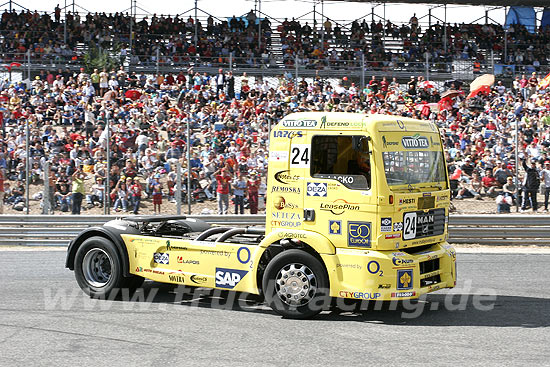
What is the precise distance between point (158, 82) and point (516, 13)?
20.2 m

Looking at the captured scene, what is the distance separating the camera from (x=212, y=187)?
17.9 m

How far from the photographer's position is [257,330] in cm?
829

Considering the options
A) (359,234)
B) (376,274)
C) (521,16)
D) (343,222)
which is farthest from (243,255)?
(521,16)

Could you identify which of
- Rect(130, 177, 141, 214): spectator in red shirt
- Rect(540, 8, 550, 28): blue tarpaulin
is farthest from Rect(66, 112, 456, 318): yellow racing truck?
Rect(540, 8, 550, 28): blue tarpaulin

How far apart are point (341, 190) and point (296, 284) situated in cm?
120

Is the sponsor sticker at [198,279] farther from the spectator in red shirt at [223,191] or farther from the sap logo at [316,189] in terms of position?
the spectator in red shirt at [223,191]

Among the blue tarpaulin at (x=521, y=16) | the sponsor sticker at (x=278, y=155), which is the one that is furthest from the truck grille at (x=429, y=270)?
the blue tarpaulin at (x=521, y=16)

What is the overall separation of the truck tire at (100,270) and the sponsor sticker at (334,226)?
2.99m

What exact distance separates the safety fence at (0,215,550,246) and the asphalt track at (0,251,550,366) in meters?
4.35

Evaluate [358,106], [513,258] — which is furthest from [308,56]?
[513,258]

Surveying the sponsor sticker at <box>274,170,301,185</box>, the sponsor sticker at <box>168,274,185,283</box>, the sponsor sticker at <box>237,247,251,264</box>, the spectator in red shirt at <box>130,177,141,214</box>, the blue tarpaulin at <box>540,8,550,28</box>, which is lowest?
the sponsor sticker at <box>168,274,185,283</box>

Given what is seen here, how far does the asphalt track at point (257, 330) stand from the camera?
7109mm

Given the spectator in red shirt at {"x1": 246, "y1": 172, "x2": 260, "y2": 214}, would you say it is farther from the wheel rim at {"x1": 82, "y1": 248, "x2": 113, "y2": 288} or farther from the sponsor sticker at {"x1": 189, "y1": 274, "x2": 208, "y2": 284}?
the sponsor sticker at {"x1": 189, "y1": 274, "x2": 208, "y2": 284}

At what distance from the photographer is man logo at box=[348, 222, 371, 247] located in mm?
8523
